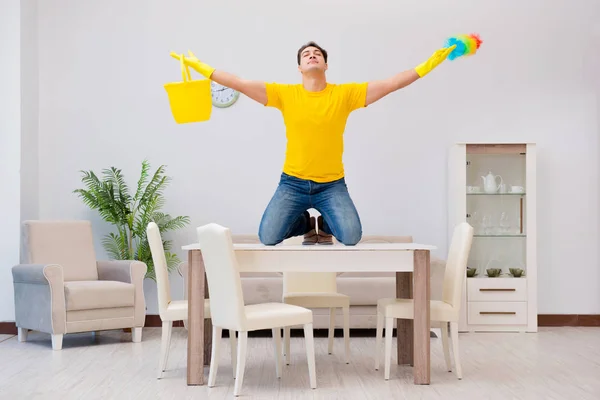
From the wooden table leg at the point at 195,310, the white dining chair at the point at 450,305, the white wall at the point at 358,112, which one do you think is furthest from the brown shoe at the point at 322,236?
the white wall at the point at 358,112

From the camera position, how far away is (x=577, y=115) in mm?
7379

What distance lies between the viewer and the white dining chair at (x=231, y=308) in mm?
3963

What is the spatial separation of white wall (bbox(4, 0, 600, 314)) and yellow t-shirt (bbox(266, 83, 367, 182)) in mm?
2936

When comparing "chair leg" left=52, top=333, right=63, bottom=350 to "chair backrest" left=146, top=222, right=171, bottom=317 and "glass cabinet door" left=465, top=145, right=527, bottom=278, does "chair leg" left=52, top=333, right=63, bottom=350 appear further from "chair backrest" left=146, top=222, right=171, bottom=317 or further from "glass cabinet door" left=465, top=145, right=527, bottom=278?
"glass cabinet door" left=465, top=145, right=527, bottom=278

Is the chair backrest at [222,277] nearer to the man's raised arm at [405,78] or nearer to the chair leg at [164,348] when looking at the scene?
the chair leg at [164,348]

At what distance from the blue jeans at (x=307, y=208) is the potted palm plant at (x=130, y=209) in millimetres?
2732

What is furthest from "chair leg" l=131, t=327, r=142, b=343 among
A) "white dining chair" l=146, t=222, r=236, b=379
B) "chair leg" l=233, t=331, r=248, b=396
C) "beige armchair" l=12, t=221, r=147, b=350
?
"chair leg" l=233, t=331, r=248, b=396

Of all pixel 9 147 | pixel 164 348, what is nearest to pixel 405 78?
pixel 164 348

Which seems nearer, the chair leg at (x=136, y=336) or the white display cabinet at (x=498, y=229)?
the chair leg at (x=136, y=336)

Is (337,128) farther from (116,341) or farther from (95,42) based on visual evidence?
(95,42)

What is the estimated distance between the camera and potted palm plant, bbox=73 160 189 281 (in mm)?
6844

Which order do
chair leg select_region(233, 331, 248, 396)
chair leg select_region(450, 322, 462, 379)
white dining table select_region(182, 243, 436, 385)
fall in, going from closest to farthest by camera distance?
chair leg select_region(233, 331, 248, 396), white dining table select_region(182, 243, 436, 385), chair leg select_region(450, 322, 462, 379)

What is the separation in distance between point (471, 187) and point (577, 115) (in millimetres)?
1316

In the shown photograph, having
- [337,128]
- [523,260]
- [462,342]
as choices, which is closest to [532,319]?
[523,260]
